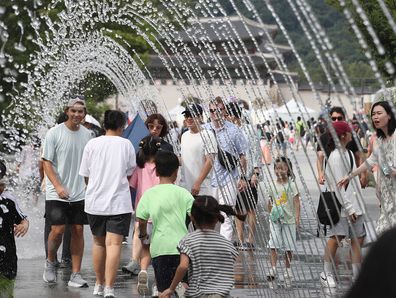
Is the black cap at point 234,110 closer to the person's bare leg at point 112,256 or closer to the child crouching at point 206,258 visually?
the person's bare leg at point 112,256

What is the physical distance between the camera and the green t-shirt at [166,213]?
22.8 feet

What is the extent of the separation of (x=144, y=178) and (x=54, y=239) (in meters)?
1.05

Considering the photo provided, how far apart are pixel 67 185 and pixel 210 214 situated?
349 centimetres

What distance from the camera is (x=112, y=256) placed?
8203 millimetres

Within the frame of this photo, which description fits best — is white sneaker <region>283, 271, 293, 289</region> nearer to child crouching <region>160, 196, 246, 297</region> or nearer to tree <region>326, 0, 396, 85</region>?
child crouching <region>160, 196, 246, 297</region>

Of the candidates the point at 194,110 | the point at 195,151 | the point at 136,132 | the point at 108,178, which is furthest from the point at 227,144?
the point at 108,178

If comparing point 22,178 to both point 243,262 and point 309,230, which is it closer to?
point 309,230

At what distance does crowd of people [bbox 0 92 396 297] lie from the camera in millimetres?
5984

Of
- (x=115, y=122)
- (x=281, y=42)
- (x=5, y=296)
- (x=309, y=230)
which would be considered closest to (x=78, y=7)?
(x=309, y=230)

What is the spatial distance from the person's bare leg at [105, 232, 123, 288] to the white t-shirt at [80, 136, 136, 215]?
0.59 ft

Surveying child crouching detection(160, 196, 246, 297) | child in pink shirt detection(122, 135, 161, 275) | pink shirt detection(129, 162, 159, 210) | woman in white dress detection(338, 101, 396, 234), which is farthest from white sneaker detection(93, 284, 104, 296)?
child crouching detection(160, 196, 246, 297)

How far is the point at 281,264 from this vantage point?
993 cm

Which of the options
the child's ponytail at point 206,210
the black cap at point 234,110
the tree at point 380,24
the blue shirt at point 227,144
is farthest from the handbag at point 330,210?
A: the tree at point 380,24

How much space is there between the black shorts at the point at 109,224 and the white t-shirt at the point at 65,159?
83 centimetres
